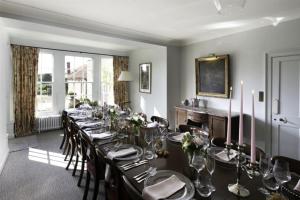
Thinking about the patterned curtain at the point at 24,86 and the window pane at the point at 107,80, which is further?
the window pane at the point at 107,80

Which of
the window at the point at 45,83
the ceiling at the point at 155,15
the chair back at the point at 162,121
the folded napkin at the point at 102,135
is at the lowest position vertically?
the folded napkin at the point at 102,135

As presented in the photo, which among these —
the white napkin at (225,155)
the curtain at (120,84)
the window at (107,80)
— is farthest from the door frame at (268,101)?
the window at (107,80)

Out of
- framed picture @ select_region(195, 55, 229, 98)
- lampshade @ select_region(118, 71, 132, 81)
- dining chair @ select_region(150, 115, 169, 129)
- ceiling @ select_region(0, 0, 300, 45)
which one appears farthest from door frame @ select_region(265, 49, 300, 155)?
lampshade @ select_region(118, 71, 132, 81)

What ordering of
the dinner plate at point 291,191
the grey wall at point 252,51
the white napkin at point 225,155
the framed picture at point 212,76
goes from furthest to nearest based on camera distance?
the framed picture at point 212,76
the grey wall at point 252,51
the white napkin at point 225,155
the dinner plate at point 291,191

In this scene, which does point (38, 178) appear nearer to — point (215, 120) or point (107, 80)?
point (215, 120)

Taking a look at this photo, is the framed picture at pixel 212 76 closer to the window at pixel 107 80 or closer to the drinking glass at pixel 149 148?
the drinking glass at pixel 149 148

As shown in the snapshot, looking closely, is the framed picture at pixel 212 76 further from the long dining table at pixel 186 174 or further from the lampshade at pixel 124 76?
the long dining table at pixel 186 174

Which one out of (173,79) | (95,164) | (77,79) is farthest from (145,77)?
(95,164)

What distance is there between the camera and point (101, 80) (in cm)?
635

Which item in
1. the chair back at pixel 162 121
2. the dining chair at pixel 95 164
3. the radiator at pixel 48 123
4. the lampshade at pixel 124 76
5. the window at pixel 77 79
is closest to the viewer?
the dining chair at pixel 95 164

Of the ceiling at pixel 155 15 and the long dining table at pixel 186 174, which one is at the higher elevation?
the ceiling at pixel 155 15

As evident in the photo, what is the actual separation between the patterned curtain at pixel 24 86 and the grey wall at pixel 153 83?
291 cm

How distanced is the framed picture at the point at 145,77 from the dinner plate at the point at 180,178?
170 inches

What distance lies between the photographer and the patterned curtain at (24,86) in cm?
484
